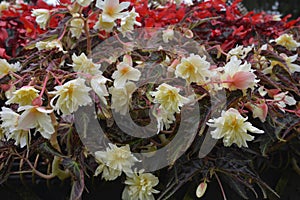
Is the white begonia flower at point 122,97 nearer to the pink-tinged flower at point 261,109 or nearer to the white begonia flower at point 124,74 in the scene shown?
the white begonia flower at point 124,74

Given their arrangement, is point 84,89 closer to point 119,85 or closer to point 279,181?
point 119,85

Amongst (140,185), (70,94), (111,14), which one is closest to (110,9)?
(111,14)

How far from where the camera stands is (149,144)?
841mm

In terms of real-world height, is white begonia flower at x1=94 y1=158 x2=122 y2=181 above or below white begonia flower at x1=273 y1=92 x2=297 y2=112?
below

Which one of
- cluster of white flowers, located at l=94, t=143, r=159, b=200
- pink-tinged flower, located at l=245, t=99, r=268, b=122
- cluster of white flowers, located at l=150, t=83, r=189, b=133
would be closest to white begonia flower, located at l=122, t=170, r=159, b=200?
cluster of white flowers, located at l=94, t=143, r=159, b=200

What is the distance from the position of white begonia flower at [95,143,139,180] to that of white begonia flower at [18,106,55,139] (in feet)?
0.32

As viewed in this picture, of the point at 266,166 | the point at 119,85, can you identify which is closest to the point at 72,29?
the point at 119,85

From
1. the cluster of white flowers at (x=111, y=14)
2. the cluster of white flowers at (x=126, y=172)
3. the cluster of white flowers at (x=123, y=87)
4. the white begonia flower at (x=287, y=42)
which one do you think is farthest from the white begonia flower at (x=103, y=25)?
the white begonia flower at (x=287, y=42)

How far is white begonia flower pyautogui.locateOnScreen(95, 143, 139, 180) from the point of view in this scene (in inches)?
30.5

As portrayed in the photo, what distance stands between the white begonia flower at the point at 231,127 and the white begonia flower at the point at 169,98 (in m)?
0.06

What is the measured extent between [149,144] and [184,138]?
73mm

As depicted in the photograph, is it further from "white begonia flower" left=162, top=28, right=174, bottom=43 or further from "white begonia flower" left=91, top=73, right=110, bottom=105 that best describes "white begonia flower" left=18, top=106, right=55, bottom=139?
"white begonia flower" left=162, top=28, right=174, bottom=43

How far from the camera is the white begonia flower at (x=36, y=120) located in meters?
0.71

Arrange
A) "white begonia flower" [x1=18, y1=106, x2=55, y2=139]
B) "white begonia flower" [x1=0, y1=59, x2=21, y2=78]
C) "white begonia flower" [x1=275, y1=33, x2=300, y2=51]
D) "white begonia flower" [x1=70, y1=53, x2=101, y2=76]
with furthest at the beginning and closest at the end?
1. "white begonia flower" [x1=275, y1=33, x2=300, y2=51]
2. "white begonia flower" [x1=0, y1=59, x2=21, y2=78]
3. "white begonia flower" [x1=70, y1=53, x2=101, y2=76]
4. "white begonia flower" [x1=18, y1=106, x2=55, y2=139]
